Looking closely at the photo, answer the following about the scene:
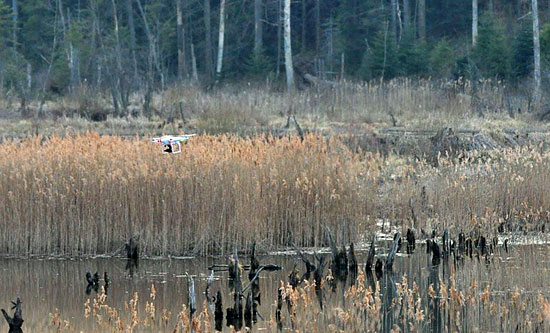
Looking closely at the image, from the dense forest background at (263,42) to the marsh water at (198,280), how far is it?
58.8 ft

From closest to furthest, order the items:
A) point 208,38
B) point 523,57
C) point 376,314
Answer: point 376,314, point 523,57, point 208,38

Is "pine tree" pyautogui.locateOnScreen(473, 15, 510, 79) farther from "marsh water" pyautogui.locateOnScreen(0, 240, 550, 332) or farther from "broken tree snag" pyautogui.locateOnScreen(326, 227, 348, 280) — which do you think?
"broken tree snag" pyautogui.locateOnScreen(326, 227, 348, 280)

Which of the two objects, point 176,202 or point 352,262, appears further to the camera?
point 176,202

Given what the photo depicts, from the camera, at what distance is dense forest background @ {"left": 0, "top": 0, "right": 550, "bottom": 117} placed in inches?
1273

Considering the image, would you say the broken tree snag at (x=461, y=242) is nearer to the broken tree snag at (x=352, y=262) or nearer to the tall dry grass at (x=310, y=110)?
the broken tree snag at (x=352, y=262)

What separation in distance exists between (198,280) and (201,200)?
1624 mm

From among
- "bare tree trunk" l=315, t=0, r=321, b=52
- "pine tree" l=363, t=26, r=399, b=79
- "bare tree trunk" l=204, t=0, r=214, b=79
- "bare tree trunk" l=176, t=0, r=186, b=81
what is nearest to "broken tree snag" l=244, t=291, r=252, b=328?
"pine tree" l=363, t=26, r=399, b=79

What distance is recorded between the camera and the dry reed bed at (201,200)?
12266 millimetres

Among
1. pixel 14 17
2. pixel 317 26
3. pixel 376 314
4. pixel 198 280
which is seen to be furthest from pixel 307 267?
pixel 14 17

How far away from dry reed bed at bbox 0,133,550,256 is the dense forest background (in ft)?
55.0

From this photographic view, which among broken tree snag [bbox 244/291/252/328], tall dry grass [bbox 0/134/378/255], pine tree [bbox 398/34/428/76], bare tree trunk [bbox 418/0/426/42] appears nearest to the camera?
broken tree snag [bbox 244/291/252/328]

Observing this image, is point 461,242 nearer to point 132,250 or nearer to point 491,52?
point 132,250

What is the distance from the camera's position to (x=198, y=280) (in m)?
10.9

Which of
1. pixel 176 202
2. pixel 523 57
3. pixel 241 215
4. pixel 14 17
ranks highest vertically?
pixel 14 17
